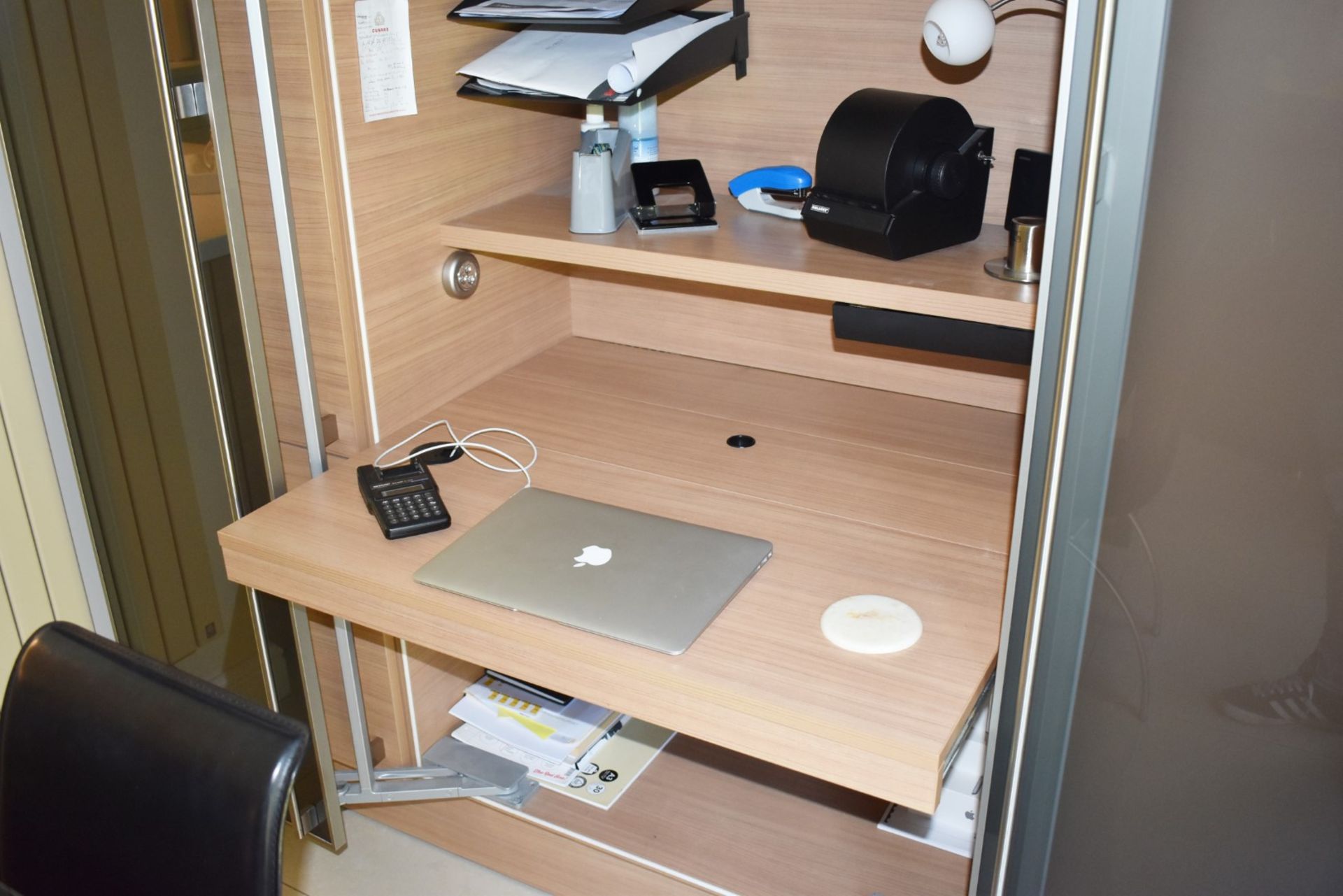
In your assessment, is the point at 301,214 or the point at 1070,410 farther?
the point at 301,214

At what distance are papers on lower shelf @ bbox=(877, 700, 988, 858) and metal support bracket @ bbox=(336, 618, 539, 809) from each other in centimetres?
57

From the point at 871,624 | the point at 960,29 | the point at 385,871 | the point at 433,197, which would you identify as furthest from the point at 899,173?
the point at 385,871

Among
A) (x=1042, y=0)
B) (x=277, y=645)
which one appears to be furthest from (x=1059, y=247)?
(x=277, y=645)

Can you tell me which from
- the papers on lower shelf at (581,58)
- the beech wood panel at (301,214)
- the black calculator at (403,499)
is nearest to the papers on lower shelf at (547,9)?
the papers on lower shelf at (581,58)

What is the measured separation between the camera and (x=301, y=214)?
1.46 m

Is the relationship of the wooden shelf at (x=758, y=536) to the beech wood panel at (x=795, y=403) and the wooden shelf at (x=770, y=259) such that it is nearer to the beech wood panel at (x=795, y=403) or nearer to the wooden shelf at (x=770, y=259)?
the beech wood panel at (x=795, y=403)

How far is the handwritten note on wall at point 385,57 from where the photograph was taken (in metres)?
1.43

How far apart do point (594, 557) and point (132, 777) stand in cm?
52

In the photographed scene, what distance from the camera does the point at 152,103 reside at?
5.34 feet

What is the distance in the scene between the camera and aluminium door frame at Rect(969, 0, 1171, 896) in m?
0.81

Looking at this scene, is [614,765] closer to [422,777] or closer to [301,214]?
[422,777]

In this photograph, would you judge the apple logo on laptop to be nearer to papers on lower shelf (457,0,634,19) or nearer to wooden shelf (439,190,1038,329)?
wooden shelf (439,190,1038,329)

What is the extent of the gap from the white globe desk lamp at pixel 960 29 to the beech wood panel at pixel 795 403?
512 millimetres

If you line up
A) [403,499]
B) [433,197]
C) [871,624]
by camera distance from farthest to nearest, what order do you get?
1. [433,197]
2. [403,499]
3. [871,624]
